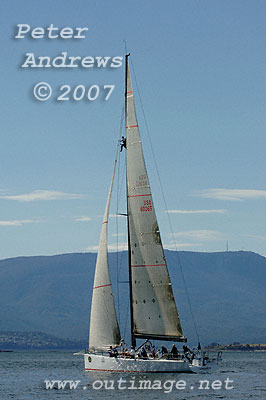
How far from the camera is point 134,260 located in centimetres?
7181

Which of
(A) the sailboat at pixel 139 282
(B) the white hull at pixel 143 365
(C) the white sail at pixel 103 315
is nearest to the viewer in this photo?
(B) the white hull at pixel 143 365

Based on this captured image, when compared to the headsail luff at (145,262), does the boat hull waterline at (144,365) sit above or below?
below

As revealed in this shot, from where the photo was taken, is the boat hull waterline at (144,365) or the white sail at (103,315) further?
the white sail at (103,315)

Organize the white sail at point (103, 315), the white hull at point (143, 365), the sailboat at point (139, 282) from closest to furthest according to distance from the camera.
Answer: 1. the white hull at point (143, 365)
2. the sailboat at point (139, 282)
3. the white sail at point (103, 315)

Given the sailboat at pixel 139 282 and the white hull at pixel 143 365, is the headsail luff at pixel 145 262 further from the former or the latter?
the white hull at pixel 143 365

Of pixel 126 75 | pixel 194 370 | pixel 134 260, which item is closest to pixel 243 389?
pixel 194 370

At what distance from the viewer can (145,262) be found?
71.6 metres

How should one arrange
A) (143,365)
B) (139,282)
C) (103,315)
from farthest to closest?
(103,315)
(139,282)
(143,365)

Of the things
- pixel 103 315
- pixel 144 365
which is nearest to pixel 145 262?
pixel 103 315

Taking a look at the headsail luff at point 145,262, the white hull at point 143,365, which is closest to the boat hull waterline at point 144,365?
the white hull at point 143,365

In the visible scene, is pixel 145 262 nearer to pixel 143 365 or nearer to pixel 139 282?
pixel 139 282

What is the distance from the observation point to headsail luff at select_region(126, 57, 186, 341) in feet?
235

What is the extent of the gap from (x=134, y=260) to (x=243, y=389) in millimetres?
14538

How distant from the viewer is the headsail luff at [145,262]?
235ft
